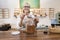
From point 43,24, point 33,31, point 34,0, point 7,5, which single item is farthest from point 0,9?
point 33,31

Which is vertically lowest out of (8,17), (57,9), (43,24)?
(43,24)

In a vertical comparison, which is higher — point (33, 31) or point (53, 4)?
point (53, 4)

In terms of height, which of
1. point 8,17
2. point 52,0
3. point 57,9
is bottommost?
point 8,17

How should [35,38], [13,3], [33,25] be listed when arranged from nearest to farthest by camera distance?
1. [35,38]
2. [33,25]
3. [13,3]

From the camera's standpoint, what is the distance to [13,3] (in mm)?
3527

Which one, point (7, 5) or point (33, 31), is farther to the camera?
point (7, 5)

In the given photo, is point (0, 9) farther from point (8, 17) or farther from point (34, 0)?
point (34, 0)

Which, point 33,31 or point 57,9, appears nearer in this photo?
point 33,31

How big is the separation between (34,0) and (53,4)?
59 centimetres

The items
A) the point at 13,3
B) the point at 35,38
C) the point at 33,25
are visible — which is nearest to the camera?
the point at 35,38

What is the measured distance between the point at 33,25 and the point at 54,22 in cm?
187

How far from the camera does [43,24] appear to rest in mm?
3566

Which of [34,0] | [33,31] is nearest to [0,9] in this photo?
[34,0]

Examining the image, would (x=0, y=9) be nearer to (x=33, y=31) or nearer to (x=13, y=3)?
(x=13, y=3)
